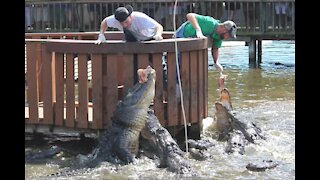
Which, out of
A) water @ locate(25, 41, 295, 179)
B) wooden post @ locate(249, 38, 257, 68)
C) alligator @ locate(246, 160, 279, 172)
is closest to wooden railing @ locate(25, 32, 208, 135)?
water @ locate(25, 41, 295, 179)

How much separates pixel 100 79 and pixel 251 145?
197 cm

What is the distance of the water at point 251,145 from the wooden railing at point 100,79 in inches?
26.1

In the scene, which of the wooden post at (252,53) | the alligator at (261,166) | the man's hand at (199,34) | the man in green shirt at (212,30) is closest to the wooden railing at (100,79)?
the man's hand at (199,34)

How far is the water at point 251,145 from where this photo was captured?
20.1 ft

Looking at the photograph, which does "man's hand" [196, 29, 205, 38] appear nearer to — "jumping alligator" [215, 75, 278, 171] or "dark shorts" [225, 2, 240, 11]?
"jumping alligator" [215, 75, 278, 171]

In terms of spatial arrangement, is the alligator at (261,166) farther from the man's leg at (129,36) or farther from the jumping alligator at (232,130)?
the man's leg at (129,36)

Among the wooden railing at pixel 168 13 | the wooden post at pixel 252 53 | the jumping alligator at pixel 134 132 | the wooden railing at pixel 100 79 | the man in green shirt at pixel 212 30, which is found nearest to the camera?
the jumping alligator at pixel 134 132

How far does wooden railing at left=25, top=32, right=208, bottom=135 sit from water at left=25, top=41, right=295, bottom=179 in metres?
0.66

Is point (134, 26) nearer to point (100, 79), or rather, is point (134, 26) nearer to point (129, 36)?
point (129, 36)

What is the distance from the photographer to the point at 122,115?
261 inches

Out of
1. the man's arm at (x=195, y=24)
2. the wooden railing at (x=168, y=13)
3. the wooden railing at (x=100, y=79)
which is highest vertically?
the wooden railing at (x=168, y=13)

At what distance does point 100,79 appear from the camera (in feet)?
23.2

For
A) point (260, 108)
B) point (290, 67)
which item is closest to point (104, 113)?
point (260, 108)

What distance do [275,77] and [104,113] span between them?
856 cm
